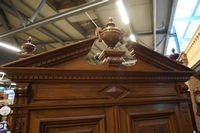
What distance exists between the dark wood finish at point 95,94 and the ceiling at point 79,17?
5.41 ft

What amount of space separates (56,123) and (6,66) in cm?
28

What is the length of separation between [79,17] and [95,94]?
2569 millimetres

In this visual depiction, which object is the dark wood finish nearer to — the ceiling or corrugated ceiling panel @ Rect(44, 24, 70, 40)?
the ceiling

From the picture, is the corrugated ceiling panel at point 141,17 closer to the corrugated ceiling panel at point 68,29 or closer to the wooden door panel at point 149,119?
the corrugated ceiling panel at point 68,29

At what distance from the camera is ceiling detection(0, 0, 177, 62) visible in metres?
2.33

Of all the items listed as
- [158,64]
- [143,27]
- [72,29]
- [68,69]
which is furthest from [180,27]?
[68,69]

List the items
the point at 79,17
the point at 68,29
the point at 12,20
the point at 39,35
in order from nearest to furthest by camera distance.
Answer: the point at 79,17 → the point at 12,20 → the point at 68,29 → the point at 39,35

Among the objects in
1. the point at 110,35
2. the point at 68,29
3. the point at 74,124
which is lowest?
the point at 74,124

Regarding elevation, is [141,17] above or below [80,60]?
above

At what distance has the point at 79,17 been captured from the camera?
2885mm

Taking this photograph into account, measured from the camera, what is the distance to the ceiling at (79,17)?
91.9 inches

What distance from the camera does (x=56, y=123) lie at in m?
0.54

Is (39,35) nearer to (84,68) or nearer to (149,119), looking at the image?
(84,68)

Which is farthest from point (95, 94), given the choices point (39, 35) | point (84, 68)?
point (39, 35)
